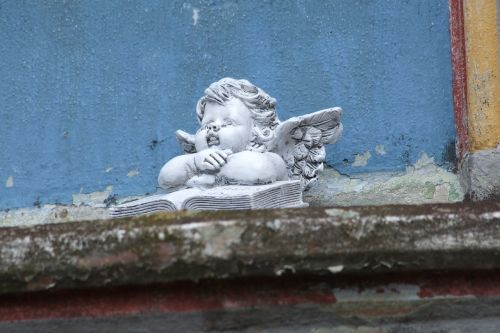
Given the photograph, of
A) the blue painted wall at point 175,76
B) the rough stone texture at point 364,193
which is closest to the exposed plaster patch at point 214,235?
the rough stone texture at point 364,193

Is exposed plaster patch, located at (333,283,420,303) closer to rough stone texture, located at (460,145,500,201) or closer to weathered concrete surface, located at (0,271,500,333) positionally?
weathered concrete surface, located at (0,271,500,333)

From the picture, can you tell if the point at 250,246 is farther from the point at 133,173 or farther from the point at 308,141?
the point at 133,173

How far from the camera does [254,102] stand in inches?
104

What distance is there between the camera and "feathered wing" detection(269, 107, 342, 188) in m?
2.71

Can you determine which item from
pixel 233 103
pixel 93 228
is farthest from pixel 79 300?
pixel 233 103

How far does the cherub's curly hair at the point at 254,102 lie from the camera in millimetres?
2619

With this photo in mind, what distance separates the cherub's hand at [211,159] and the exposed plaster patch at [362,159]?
0.65 m

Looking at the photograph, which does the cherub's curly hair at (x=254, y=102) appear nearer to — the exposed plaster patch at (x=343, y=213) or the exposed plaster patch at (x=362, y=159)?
the exposed plaster patch at (x=362, y=159)

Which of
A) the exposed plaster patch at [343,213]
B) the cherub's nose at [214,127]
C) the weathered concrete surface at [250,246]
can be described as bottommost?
the weathered concrete surface at [250,246]

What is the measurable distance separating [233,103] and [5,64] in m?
1.01

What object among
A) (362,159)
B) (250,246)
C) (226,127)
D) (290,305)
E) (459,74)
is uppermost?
(459,74)

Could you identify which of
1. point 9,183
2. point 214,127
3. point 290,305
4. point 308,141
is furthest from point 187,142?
point 290,305

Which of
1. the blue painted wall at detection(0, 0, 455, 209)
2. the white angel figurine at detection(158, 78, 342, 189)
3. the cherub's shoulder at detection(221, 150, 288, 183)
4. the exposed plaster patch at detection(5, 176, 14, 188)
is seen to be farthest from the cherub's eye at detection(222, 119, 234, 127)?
the exposed plaster patch at detection(5, 176, 14, 188)

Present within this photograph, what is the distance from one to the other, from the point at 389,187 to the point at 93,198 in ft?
2.82
